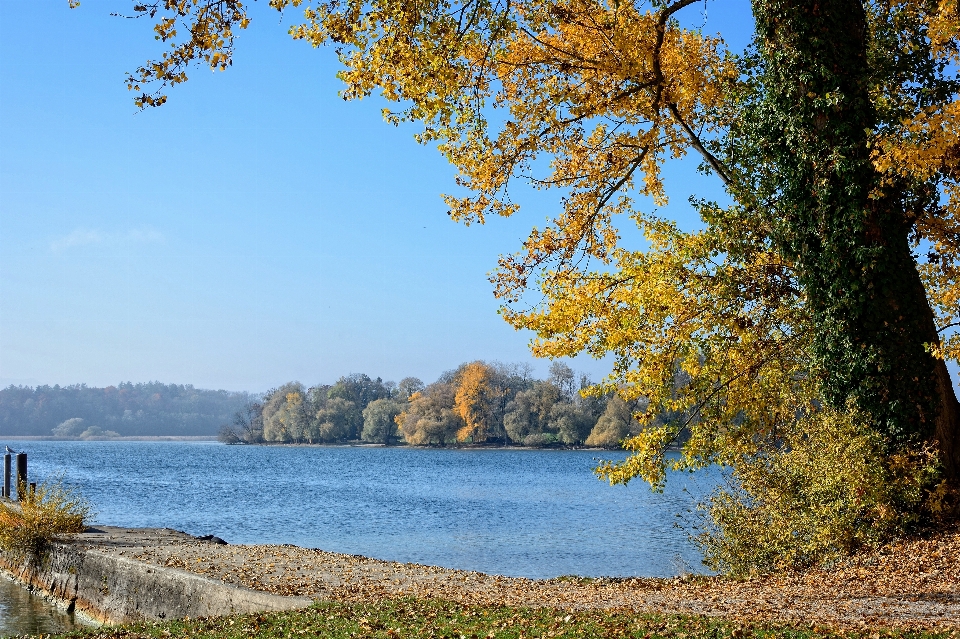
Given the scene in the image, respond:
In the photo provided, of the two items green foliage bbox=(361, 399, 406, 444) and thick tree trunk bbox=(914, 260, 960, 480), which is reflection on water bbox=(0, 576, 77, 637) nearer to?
thick tree trunk bbox=(914, 260, 960, 480)

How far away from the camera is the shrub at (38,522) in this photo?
1614 centimetres

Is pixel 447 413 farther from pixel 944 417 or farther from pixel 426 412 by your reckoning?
pixel 944 417

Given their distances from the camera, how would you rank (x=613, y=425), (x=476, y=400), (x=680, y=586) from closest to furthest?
1. (x=680, y=586)
2. (x=613, y=425)
3. (x=476, y=400)

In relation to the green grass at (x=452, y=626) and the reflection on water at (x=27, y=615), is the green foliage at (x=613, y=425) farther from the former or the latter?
the green grass at (x=452, y=626)

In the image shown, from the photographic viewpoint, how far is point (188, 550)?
15188mm

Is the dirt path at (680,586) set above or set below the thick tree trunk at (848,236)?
below

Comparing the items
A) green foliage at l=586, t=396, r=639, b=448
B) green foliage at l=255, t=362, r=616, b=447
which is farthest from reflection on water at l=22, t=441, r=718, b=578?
green foliage at l=255, t=362, r=616, b=447

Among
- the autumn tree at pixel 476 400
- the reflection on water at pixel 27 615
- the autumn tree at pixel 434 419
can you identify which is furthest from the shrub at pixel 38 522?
the autumn tree at pixel 434 419

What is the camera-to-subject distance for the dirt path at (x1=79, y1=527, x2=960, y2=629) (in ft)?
29.3

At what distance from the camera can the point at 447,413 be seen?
93.1 m

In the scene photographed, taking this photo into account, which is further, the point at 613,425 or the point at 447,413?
the point at 447,413

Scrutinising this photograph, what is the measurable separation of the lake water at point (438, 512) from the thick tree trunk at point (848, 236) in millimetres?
3637

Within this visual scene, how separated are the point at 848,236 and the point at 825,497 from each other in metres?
3.87

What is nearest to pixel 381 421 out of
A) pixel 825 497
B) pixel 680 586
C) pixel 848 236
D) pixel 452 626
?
pixel 825 497
